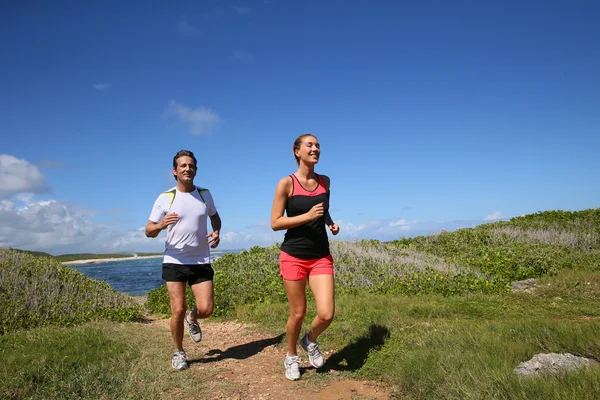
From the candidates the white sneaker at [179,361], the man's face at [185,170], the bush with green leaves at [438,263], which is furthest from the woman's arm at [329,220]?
the bush with green leaves at [438,263]

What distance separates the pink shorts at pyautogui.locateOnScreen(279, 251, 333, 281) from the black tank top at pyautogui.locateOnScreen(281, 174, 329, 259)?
Result: 5 centimetres

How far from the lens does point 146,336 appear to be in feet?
24.0

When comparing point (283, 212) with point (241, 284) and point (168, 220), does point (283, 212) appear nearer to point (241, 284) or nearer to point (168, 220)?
point (168, 220)

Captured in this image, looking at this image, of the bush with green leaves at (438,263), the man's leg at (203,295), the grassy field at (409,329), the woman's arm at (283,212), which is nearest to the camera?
the grassy field at (409,329)

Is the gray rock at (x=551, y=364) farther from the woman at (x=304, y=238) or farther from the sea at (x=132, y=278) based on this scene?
the sea at (x=132, y=278)

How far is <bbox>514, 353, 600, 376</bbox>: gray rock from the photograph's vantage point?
3.81 metres

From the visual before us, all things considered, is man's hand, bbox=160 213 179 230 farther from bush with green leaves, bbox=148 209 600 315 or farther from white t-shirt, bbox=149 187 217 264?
bush with green leaves, bbox=148 209 600 315

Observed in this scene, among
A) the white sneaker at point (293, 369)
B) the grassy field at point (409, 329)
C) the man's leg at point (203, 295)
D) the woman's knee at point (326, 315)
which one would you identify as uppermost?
the man's leg at point (203, 295)

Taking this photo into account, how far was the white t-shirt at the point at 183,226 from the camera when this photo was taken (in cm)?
539

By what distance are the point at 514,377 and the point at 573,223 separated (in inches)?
679

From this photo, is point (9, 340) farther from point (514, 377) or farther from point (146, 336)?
point (514, 377)

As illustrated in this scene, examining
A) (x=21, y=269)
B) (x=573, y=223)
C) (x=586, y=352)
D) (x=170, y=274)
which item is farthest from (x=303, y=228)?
(x=573, y=223)

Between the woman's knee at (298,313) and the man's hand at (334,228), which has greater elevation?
the man's hand at (334,228)

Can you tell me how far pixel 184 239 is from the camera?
5438mm
